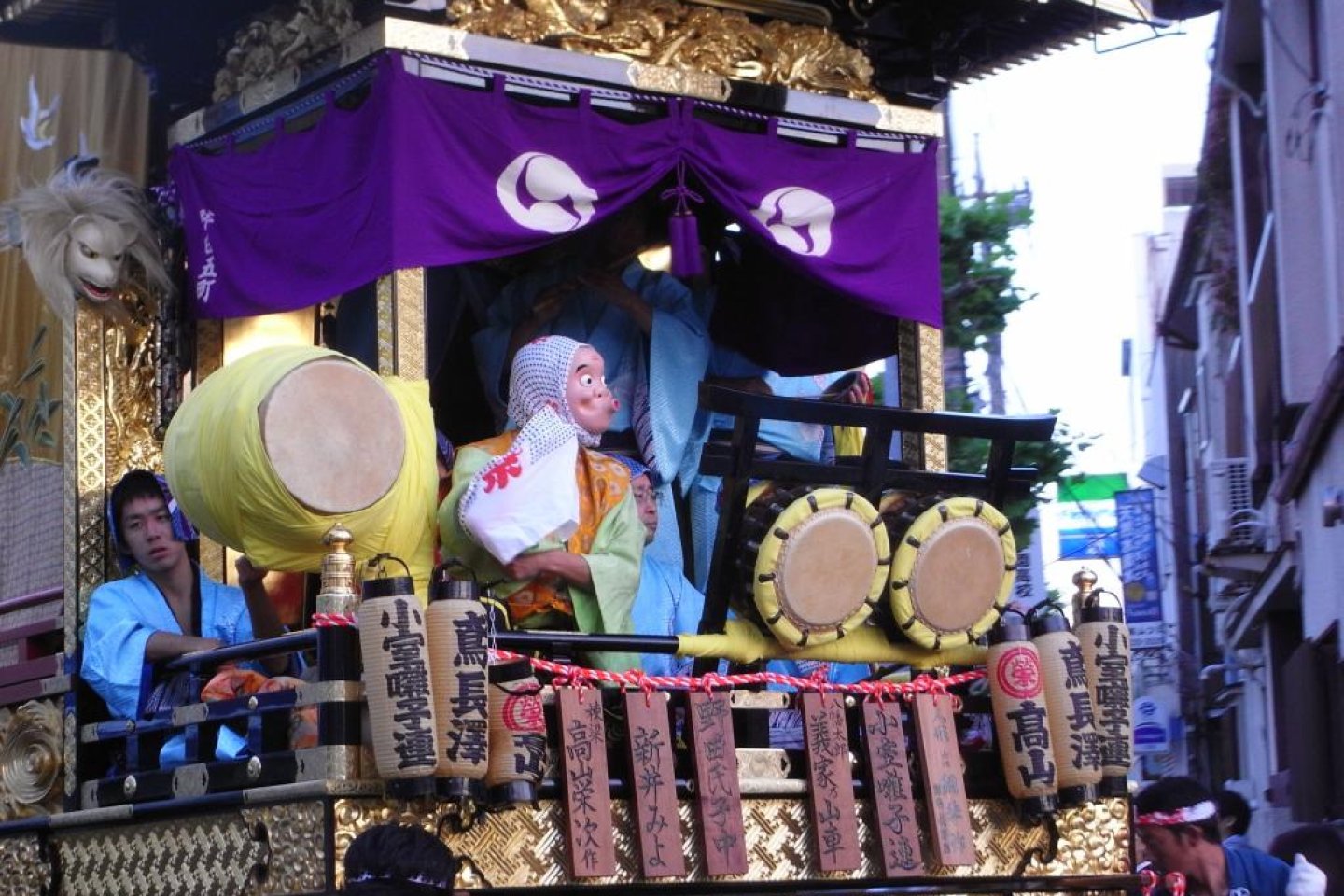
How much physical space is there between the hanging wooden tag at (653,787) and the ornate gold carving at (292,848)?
975 millimetres

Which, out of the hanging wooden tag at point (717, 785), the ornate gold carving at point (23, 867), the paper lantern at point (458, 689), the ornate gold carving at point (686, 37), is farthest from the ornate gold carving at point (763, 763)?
the ornate gold carving at point (686, 37)

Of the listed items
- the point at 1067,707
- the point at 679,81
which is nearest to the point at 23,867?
the point at 1067,707

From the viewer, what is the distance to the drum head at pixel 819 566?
21.6ft

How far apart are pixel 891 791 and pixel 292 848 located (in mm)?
2001

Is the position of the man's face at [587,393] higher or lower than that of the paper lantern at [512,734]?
higher

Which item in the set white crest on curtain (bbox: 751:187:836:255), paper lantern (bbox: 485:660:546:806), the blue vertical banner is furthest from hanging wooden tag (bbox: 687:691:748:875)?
the blue vertical banner

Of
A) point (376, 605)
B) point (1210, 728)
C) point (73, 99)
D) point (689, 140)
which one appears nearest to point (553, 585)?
point (376, 605)

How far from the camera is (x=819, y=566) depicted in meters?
6.65

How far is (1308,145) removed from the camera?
44.7ft

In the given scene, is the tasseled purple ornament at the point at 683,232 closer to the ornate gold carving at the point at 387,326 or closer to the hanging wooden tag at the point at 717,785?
the ornate gold carving at the point at 387,326

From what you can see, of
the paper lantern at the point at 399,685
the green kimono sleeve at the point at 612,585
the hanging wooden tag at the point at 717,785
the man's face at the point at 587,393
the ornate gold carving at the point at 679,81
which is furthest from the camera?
the ornate gold carving at the point at 679,81

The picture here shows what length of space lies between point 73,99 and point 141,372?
1237 millimetres

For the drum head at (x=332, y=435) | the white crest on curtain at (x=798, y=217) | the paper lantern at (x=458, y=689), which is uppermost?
the white crest on curtain at (x=798, y=217)

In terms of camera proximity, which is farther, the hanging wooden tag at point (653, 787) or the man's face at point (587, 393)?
the man's face at point (587, 393)
